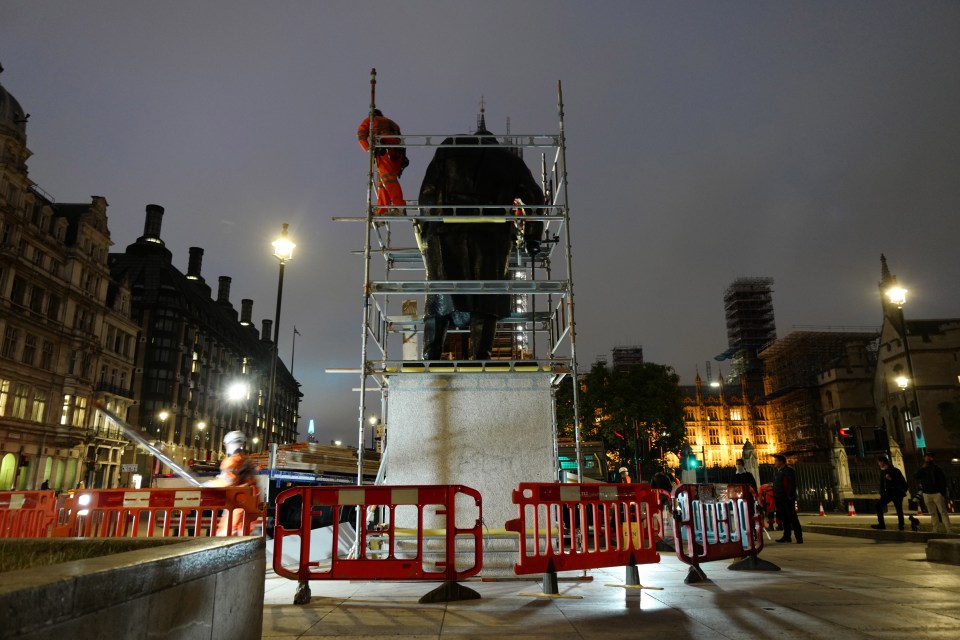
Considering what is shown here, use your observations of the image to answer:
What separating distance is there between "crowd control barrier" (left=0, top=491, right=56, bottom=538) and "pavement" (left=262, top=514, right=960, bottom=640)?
312cm

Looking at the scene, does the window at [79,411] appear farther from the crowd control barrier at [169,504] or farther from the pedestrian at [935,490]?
the pedestrian at [935,490]

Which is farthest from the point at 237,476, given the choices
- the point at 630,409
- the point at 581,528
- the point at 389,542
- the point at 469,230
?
the point at 630,409

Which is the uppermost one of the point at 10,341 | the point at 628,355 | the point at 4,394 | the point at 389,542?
the point at 628,355

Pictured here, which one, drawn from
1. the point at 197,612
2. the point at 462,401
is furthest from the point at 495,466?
the point at 197,612

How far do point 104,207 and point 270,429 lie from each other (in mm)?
43944

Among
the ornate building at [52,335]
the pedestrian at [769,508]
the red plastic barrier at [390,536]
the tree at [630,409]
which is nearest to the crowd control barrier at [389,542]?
the red plastic barrier at [390,536]

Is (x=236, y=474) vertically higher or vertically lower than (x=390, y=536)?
higher

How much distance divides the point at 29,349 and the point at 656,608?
48455mm

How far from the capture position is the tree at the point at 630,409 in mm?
47469

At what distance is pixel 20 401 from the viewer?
133 feet

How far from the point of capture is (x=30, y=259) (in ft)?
137

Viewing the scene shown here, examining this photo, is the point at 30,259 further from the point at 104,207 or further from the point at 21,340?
the point at 104,207

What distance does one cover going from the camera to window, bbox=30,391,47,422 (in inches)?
1644

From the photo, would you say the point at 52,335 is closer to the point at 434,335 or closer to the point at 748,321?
the point at 434,335
